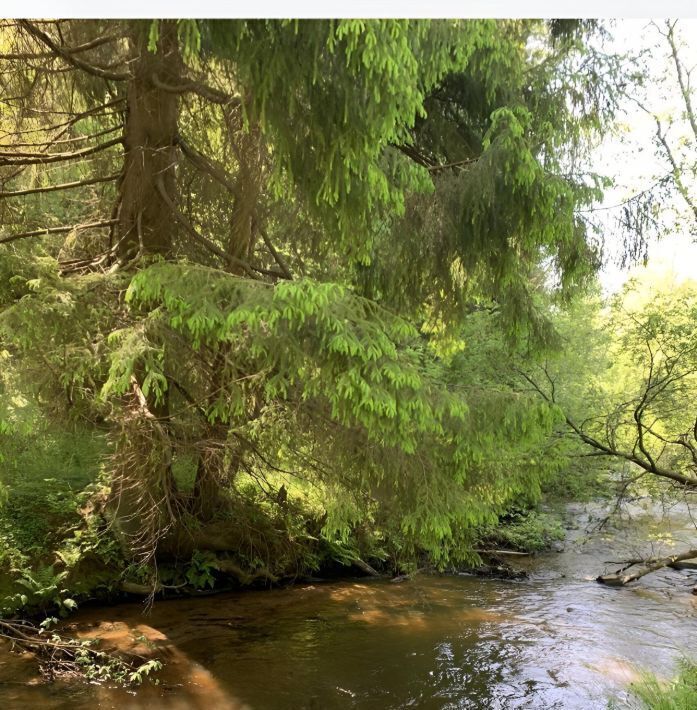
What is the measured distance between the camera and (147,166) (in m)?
4.38

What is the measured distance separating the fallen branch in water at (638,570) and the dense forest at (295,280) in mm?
197

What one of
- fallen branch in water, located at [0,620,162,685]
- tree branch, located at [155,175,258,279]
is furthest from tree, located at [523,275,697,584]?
fallen branch in water, located at [0,620,162,685]

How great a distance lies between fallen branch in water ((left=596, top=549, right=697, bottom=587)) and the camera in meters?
6.77

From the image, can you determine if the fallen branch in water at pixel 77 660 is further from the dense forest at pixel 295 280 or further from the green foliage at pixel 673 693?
the green foliage at pixel 673 693

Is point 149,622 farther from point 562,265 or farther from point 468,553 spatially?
point 562,265

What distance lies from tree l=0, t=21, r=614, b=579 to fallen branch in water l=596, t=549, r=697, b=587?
10.9 feet

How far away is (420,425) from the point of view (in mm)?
3055

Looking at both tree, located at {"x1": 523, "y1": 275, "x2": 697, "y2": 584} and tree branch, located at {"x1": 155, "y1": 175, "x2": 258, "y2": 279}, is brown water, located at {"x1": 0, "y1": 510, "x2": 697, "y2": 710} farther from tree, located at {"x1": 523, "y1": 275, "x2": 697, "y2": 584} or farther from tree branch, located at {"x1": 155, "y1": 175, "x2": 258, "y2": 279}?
tree branch, located at {"x1": 155, "y1": 175, "x2": 258, "y2": 279}

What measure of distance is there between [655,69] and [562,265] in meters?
2.44

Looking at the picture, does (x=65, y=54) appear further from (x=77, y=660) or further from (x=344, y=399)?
(x=77, y=660)

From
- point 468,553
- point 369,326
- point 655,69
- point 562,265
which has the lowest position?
point 468,553

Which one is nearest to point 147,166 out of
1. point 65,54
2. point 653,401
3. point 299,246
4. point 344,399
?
point 65,54

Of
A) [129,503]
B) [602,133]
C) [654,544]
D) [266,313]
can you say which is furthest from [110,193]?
[654,544]
